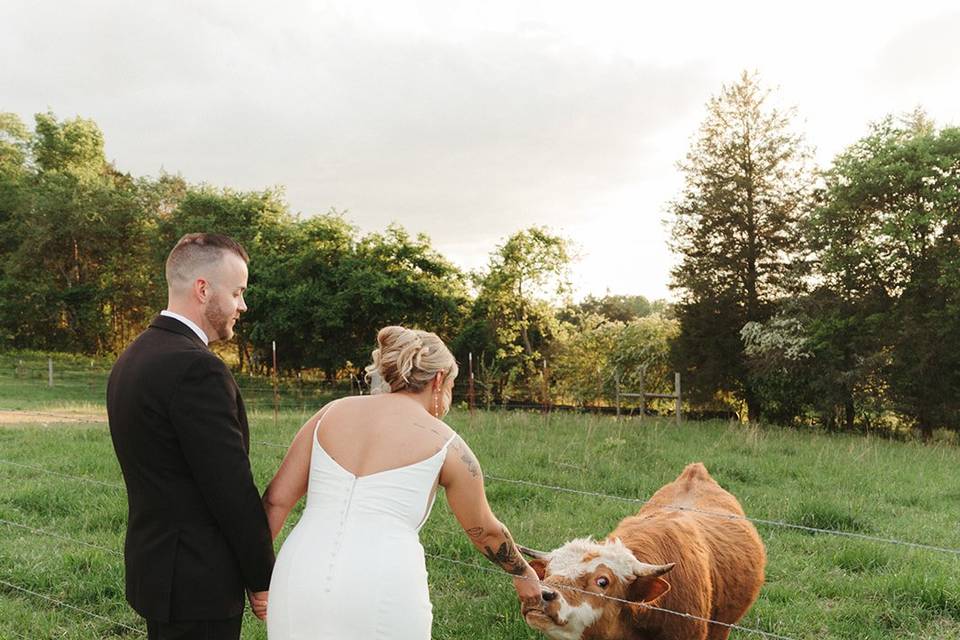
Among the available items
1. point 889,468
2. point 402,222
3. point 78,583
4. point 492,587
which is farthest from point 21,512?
point 402,222

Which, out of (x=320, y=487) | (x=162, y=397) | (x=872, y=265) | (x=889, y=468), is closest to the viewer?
(x=162, y=397)

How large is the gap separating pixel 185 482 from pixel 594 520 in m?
5.81

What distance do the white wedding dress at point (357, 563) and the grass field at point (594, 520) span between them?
2825 mm

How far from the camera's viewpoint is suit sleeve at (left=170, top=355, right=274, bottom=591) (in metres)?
2.44

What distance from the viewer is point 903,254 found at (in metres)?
22.7

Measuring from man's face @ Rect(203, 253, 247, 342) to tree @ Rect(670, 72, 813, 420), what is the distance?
25.0 m

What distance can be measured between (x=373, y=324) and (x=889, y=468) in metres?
23.4

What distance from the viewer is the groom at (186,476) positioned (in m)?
2.45

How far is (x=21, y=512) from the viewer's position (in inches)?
319

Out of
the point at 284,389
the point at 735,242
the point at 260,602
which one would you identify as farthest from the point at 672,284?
the point at 260,602

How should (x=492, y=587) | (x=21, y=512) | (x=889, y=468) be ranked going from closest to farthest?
(x=492, y=587)
(x=21, y=512)
(x=889, y=468)

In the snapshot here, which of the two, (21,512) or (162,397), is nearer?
(162,397)

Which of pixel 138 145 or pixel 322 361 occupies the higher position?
pixel 138 145

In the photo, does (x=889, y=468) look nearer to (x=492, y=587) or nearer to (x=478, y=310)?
(x=492, y=587)
